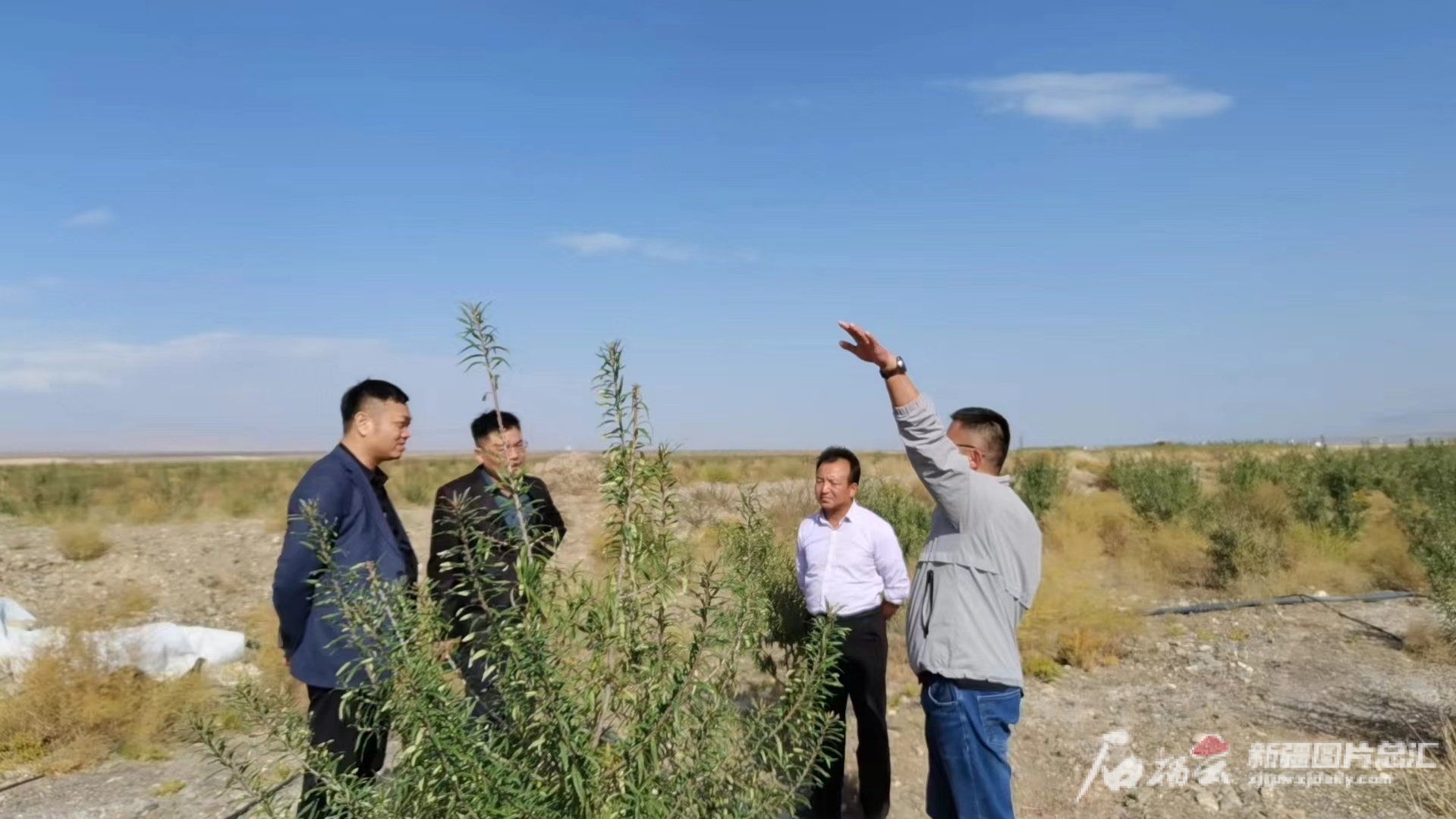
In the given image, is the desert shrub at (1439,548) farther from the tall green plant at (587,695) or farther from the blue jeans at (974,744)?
the tall green plant at (587,695)

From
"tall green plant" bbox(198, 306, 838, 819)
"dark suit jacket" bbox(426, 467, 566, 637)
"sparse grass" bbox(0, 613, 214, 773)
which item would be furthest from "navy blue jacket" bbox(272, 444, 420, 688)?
"sparse grass" bbox(0, 613, 214, 773)

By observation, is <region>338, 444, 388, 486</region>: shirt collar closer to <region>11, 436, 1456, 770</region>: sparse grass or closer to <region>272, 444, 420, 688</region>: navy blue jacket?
<region>272, 444, 420, 688</region>: navy blue jacket

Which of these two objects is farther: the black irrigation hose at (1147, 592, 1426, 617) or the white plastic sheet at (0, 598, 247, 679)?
the black irrigation hose at (1147, 592, 1426, 617)

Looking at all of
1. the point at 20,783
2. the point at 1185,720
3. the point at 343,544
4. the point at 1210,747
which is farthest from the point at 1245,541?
the point at 20,783

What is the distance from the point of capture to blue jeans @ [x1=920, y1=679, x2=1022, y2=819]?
2818 mm

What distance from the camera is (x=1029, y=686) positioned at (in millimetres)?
7430

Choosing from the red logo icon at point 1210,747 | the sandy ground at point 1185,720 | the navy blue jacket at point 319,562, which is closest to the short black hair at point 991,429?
the navy blue jacket at point 319,562

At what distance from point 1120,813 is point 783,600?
242 cm

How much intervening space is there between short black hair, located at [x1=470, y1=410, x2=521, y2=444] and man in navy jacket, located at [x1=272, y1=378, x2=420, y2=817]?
68 centimetres

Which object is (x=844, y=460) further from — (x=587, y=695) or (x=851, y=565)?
(x=587, y=695)

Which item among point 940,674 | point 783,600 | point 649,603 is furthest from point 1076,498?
point 649,603

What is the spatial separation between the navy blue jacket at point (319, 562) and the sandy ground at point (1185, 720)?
1.73 feet

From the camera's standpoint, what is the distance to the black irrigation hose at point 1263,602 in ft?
31.7

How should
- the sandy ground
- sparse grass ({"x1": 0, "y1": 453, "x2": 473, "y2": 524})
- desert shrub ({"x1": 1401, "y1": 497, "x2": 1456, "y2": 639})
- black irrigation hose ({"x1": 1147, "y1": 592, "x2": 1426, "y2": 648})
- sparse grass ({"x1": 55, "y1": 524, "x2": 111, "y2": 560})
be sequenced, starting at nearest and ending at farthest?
the sandy ground
desert shrub ({"x1": 1401, "y1": 497, "x2": 1456, "y2": 639})
black irrigation hose ({"x1": 1147, "y1": 592, "x2": 1426, "y2": 648})
sparse grass ({"x1": 55, "y1": 524, "x2": 111, "y2": 560})
sparse grass ({"x1": 0, "y1": 453, "x2": 473, "y2": 524})
